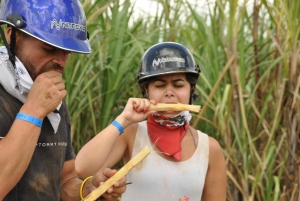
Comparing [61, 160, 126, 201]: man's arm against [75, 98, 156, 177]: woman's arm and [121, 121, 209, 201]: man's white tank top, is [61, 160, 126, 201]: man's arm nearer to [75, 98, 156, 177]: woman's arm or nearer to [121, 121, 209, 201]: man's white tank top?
[75, 98, 156, 177]: woman's arm

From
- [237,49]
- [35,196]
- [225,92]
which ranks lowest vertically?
[35,196]

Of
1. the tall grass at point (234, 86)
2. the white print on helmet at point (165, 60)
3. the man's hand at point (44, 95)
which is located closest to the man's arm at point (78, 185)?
the man's hand at point (44, 95)

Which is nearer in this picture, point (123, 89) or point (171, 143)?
point (171, 143)

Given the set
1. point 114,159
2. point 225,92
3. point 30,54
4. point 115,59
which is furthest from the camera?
point 115,59

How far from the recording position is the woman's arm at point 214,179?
337 centimetres

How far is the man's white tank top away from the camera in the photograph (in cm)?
327

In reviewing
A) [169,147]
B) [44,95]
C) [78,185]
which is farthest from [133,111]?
[44,95]

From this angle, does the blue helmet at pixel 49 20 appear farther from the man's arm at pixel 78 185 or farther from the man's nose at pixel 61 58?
the man's arm at pixel 78 185

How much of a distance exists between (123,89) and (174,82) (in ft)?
4.81

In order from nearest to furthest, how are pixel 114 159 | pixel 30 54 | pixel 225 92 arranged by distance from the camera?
pixel 30 54
pixel 114 159
pixel 225 92

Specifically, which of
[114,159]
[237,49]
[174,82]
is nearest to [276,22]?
[237,49]

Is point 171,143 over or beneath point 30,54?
beneath

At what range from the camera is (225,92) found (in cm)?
429

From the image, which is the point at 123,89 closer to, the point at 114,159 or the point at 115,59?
the point at 115,59
